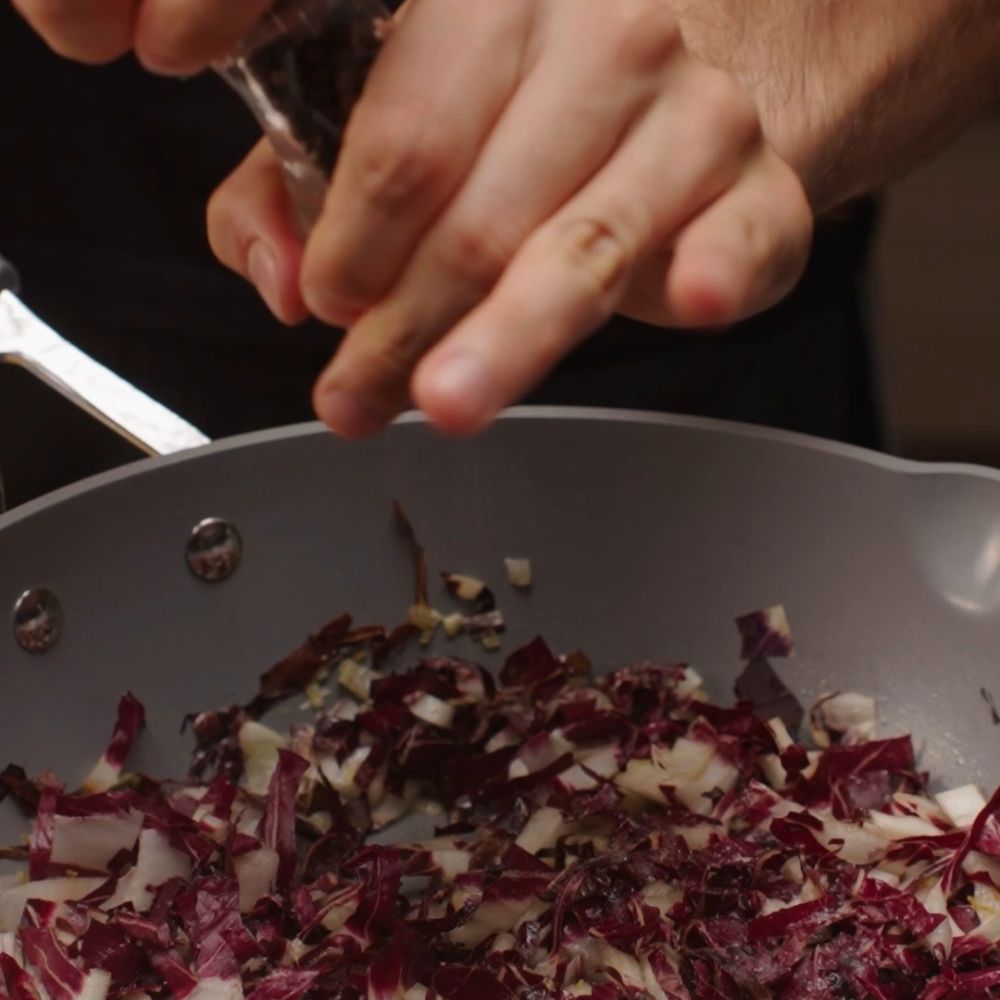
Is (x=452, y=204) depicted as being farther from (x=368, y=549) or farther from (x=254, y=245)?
(x=368, y=549)

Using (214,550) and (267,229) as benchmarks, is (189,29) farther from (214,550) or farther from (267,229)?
(214,550)

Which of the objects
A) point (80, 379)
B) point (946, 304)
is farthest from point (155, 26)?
point (946, 304)

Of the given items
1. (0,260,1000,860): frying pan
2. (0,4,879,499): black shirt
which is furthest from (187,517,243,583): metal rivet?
(0,4,879,499): black shirt

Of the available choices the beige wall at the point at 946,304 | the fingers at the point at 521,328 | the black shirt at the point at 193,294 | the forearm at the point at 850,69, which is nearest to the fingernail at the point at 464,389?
the fingers at the point at 521,328

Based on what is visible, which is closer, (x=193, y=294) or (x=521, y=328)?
(x=521, y=328)

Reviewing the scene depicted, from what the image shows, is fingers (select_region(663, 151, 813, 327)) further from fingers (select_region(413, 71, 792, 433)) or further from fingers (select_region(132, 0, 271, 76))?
fingers (select_region(132, 0, 271, 76))

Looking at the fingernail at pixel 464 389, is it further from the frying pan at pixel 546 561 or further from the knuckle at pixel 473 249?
the frying pan at pixel 546 561

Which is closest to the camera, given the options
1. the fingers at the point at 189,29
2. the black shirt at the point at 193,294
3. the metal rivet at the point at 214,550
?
the fingers at the point at 189,29
